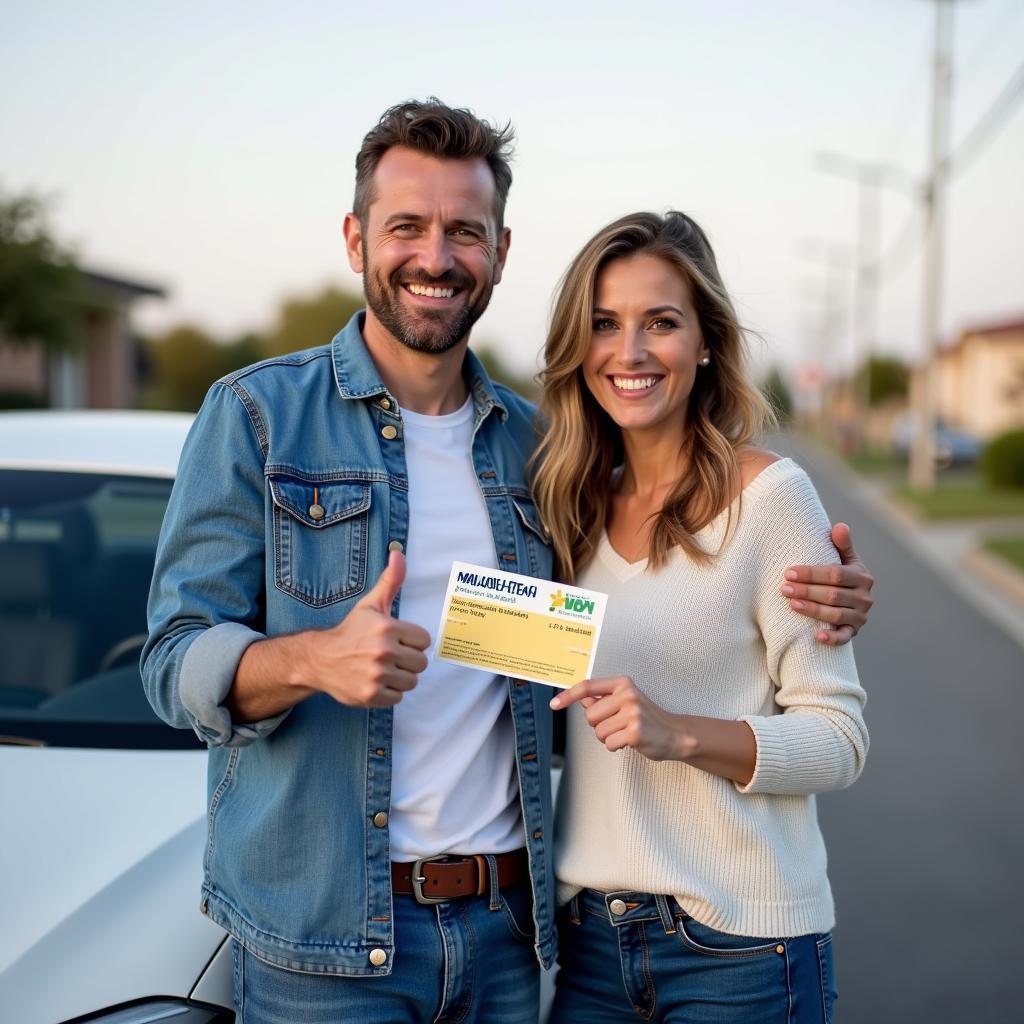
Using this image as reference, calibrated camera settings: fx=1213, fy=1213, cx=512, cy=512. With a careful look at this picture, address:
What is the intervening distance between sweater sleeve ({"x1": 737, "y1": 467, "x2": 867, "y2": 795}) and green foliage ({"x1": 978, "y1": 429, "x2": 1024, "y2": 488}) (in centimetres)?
2430

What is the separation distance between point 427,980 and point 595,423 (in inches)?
47.9

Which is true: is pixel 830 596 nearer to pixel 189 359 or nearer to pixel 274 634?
pixel 274 634

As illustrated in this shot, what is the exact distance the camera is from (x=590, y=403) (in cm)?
268

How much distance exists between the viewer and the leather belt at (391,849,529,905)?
2.04 m

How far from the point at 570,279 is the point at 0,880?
156 centimetres

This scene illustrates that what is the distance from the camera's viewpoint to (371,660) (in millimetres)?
1744

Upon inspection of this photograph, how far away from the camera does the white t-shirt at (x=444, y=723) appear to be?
2068 millimetres

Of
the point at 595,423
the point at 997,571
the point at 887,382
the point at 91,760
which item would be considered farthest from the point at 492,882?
the point at 887,382

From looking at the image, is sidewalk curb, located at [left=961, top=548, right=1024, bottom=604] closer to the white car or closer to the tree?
the white car

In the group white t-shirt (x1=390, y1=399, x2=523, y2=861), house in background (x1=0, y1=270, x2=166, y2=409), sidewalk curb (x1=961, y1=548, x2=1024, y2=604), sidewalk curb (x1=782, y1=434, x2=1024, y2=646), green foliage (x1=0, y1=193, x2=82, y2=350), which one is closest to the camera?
white t-shirt (x1=390, y1=399, x2=523, y2=861)

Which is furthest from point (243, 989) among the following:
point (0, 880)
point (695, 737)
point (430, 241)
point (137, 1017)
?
point (430, 241)

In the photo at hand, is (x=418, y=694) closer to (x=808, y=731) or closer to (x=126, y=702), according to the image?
(x=808, y=731)

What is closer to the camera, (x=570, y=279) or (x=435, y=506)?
(x=435, y=506)

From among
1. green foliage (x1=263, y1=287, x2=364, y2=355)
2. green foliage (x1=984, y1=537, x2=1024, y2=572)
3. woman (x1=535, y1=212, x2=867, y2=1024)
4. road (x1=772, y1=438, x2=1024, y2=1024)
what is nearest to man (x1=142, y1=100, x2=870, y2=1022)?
woman (x1=535, y1=212, x2=867, y2=1024)
